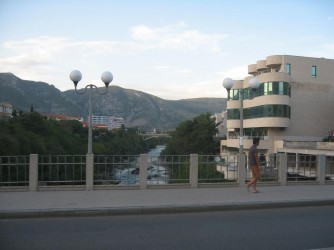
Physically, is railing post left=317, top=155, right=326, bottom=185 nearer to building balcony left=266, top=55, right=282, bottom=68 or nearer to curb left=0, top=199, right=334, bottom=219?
curb left=0, top=199, right=334, bottom=219

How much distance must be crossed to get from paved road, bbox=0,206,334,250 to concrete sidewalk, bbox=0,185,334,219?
272 mm

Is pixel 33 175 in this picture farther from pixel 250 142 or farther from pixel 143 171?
pixel 250 142

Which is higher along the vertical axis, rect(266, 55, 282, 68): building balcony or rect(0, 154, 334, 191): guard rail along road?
rect(266, 55, 282, 68): building balcony

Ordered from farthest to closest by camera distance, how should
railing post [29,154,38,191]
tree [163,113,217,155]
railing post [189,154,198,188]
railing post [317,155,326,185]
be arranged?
tree [163,113,217,155]
railing post [317,155,326,185]
railing post [189,154,198,188]
railing post [29,154,38,191]

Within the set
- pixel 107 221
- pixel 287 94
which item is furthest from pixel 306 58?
pixel 107 221

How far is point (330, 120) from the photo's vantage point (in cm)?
6825

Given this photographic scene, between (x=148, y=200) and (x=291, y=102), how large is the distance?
59129 mm

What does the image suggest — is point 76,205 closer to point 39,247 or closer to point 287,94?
point 39,247

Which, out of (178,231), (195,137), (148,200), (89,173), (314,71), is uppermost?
(314,71)

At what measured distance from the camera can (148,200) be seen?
1076cm

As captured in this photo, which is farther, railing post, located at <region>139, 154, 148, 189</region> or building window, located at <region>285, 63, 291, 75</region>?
building window, located at <region>285, 63, 291, 75</region>

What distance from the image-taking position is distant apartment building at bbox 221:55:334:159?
63.1 m

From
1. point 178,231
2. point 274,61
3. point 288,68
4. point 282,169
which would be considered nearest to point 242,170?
point 282,169

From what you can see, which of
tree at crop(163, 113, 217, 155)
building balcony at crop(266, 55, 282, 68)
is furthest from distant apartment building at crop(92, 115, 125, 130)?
building balcony at crop(266, 55, 282, 68)
